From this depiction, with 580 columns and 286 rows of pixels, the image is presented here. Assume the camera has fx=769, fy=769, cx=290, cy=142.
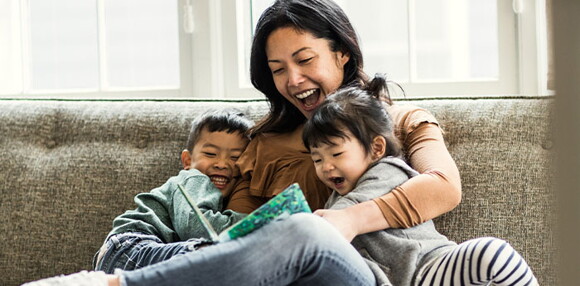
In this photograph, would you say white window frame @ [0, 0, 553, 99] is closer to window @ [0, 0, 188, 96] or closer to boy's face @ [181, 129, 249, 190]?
window @ [0, 0, 188, 96]

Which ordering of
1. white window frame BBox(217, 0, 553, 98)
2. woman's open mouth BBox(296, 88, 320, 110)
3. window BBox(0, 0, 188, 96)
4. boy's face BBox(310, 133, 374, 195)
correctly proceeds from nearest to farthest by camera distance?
boy's face BBox(310, 133, 374, 195)
woman's open mouth BBox(296, 88, 320, 110)
white window frame BBox(217, 0, 553, 98)
window BBox(0, 0, 188, 96)

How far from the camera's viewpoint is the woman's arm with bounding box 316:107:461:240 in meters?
1.47

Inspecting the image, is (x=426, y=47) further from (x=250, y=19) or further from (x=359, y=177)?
(x=359, y=177)

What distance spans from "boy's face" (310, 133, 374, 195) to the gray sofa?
25 cm

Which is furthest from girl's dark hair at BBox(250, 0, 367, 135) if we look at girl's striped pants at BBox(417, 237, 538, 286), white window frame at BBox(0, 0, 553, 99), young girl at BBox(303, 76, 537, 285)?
white window frame at BBox(0, 0, 553, 99)

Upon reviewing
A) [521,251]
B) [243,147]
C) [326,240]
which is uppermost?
[243,147]

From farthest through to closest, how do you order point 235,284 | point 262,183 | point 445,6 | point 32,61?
point 32,61, point 445,6, point 262,183, point 235,284

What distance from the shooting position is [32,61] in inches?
116

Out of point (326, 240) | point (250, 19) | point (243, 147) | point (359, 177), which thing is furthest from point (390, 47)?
point (326, 240)

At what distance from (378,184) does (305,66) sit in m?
0.38

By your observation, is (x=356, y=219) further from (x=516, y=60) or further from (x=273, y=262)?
(x=516, y=60)

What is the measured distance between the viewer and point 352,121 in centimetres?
159

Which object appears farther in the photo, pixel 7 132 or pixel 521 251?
pixel 7 132

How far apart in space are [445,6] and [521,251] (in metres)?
1.01
